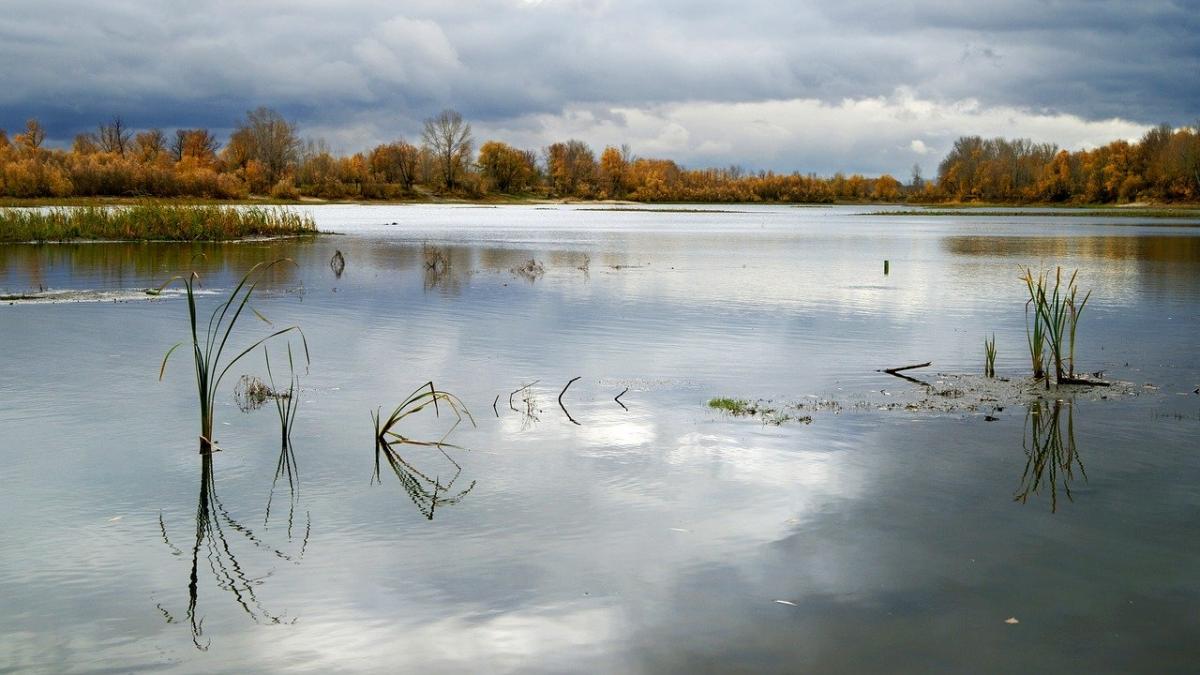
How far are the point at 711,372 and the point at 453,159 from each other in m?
167

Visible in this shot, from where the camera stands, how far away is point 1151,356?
16.3m

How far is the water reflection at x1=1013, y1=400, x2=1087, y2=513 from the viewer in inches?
364

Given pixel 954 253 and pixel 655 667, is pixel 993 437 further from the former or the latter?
pixel 954 253

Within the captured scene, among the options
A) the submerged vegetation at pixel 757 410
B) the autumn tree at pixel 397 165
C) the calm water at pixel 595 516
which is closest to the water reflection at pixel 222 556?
Result: the calm water at pixel 595 516

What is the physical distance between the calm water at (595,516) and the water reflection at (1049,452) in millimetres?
47

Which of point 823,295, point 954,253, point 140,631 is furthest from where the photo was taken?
point 954,253

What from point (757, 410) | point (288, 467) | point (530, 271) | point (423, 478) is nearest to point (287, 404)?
point (288, 467)

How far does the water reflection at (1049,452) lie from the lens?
9.25 metres

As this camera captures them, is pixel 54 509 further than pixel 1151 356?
No

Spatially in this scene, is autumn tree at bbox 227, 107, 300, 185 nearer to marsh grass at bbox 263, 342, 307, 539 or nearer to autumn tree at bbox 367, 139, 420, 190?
autumn tree at bbox 367, 139, 420, 190

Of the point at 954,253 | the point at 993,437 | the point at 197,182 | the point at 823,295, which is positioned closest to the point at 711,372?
the point at 993,437

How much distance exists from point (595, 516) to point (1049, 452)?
4897 mm

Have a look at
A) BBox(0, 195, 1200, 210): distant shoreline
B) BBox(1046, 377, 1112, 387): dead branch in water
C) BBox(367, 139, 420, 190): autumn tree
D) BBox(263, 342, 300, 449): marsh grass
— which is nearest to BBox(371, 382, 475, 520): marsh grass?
BBox(263, 342, 300, 449): marsh grass

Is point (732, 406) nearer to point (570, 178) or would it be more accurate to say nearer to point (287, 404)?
point (287, 404)
